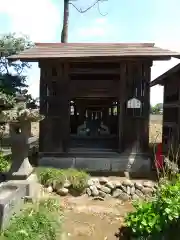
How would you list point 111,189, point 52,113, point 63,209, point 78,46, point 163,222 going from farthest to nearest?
1. point 78,46
2. point 52,113
3. point 111,189
4. point 63,209
5. point 163,222

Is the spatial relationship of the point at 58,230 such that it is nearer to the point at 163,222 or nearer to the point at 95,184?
the point at 163,222

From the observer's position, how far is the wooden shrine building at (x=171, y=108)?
40.7ft

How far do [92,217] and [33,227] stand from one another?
2.26 m

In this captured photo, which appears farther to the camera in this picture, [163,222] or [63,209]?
[63,209]

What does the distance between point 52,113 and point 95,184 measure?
3.15 metres

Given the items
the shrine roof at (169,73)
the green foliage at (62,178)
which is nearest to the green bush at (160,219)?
the green foliage at (62,178)

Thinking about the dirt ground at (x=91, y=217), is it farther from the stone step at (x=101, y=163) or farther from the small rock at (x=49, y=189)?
the stone step at (x=101, y=163)

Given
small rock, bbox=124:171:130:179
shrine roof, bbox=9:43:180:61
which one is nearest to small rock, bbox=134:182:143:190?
small rock, bbox=124:171:130:179

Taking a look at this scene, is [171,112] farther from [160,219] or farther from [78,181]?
[160,219]

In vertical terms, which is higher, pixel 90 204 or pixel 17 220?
pixel 17 220

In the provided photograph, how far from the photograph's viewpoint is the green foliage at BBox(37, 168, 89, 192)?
27.4 ft

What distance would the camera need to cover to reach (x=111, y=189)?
340 inches

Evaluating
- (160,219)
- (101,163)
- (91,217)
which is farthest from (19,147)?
(101,163)

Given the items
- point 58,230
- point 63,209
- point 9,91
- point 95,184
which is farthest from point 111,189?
point 9,91
